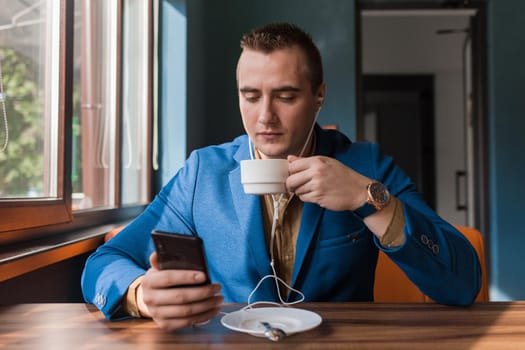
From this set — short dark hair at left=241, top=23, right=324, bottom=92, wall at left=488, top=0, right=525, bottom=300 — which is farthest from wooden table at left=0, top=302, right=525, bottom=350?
wall at left=488, top=0, right=525, bottom=300

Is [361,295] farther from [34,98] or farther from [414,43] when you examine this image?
[414,43]

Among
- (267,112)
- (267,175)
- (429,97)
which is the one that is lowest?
(267,175)

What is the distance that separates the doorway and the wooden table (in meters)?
3.17

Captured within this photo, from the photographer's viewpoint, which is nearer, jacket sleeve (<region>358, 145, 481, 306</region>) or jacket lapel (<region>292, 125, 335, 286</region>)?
jacket sleeve (<region>358, 145, 481, 306</region>)

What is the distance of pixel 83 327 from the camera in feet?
2.90

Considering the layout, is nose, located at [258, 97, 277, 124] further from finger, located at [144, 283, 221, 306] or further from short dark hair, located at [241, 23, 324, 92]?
finger, located at [144, 283, 221, 306]

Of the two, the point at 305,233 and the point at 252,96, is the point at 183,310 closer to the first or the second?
the point at 305,233

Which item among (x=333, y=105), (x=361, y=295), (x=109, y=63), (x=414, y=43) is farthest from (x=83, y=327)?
(x=414, y=43)

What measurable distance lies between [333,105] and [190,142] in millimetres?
1153

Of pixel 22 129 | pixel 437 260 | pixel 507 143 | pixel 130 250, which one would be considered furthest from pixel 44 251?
pixel 507 143

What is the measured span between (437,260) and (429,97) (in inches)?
259

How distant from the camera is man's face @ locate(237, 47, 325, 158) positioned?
1210 mm

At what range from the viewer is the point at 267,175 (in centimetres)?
98

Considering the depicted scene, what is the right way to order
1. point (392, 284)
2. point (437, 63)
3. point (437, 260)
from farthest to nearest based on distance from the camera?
point (437, 63) < point (392, 284) < point (437, 260)
